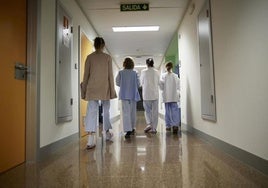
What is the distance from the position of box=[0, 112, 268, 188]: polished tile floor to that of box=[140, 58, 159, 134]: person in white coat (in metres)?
1.96

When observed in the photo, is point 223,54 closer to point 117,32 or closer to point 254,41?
point 254,41

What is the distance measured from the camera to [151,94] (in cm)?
456

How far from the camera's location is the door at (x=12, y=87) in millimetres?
1886

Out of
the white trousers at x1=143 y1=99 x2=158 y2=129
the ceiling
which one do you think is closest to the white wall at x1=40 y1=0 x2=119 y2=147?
the ceiling

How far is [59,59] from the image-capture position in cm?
300

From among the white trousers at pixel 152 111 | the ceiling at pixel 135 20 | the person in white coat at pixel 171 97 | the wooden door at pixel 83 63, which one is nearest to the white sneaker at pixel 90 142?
the wooden door at pixel 83 63

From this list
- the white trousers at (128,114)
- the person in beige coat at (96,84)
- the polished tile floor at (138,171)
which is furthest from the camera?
the white trousers at (128,114)

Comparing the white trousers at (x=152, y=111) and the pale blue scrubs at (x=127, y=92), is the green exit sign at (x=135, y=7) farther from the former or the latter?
the white trousers at (x=152, y=111)

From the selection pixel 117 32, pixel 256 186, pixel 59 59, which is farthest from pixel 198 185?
pixel 117 32

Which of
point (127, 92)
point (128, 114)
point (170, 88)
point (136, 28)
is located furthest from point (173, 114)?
point (136, 28)

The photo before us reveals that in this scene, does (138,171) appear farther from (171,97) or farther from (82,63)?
(82,63)

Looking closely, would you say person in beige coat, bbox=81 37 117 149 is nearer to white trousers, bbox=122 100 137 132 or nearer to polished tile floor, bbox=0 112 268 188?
polished tile floor, bbox=0 112 268 188

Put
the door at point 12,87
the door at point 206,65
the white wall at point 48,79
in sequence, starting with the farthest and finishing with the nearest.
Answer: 1. the door at point 206,65
2. the white wall at point 48,79
3. the door at point 12,87

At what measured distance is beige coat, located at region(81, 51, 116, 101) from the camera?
3.09 metres
